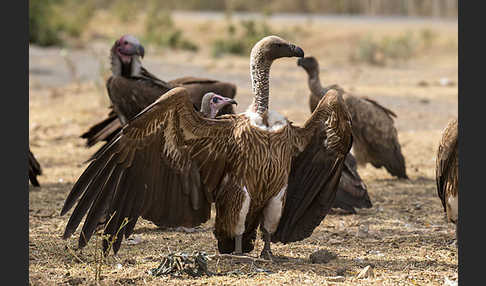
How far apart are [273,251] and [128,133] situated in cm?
164

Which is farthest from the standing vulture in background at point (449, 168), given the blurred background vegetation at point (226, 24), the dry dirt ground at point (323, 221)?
the blurred background vegetation at point (226, 24)

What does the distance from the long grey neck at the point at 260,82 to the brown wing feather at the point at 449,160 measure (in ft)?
4.38

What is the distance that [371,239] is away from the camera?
643 centimetres

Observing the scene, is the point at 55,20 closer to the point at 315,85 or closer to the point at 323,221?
the point at 315,85

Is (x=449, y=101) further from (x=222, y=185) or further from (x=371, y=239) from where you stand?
(x=222, y=185)

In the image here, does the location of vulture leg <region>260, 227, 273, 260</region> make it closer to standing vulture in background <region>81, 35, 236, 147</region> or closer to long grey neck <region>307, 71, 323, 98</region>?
standing vulture in background <region>81, 35, 236, 147</region>

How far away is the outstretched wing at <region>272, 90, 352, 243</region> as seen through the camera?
5.47 m

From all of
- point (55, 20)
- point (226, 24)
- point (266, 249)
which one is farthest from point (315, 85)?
point (226, 24)

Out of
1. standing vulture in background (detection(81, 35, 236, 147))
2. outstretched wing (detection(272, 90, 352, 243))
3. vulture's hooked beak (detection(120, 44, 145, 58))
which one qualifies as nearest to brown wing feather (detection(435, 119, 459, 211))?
outstretched wing (detection(272, 90, 352, 243))

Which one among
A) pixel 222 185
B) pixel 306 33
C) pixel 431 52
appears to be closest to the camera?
pixel 222 185

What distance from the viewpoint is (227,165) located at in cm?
530
